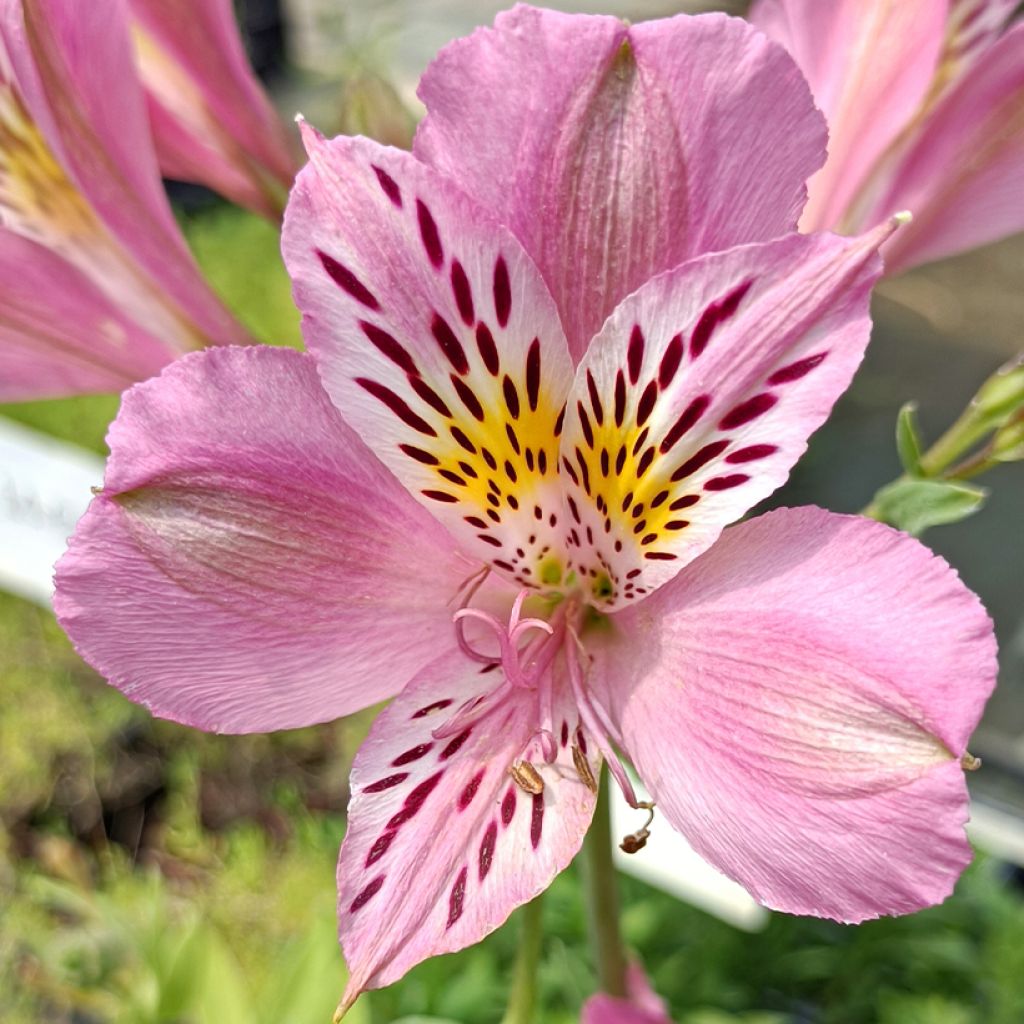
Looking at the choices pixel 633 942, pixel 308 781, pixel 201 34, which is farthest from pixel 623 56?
pixel 308 781

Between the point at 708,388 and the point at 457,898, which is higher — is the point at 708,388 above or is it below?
above

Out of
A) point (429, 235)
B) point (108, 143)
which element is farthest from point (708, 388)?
point (108, 143)

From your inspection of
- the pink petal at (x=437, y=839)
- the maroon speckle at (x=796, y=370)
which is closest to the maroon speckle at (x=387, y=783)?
the pink petal at (x=437, y=839)

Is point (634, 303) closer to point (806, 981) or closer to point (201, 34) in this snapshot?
point (201, 34)

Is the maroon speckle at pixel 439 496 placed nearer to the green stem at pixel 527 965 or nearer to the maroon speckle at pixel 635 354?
the maroon speckle at pixel 635 354

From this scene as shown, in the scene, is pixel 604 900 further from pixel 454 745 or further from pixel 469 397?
pixel 469 397

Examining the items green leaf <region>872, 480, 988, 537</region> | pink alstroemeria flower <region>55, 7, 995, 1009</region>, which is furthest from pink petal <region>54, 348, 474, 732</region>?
green leaf <region>872, 480, 988, 537</region>
